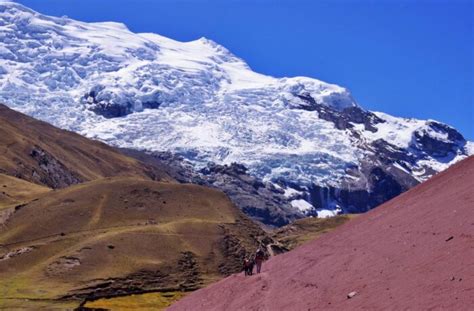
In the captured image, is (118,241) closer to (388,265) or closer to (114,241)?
(114,241)

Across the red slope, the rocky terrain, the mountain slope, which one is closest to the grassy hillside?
the rocky terrain

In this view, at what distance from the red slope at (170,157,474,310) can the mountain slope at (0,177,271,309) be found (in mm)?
69854

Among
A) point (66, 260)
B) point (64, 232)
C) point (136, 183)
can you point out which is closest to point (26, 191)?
point (136, 183)

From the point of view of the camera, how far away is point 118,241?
418 ft

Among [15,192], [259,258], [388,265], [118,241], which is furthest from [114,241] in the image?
[388,265]

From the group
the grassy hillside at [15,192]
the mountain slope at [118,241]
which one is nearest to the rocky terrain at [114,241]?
the mountain slope at [118,241]

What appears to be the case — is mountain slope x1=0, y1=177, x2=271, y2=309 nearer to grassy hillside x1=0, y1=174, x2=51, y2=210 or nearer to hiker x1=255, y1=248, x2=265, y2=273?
grassy hillside x1=0, y1=174, x2=51, y2=210

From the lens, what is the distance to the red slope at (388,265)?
20781mm

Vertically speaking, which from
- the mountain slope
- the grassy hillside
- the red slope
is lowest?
the red slope

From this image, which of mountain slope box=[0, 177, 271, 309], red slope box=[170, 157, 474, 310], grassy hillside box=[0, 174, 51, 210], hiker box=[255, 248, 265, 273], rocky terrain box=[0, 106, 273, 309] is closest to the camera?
red slope box=[170, 157, 474, 310]

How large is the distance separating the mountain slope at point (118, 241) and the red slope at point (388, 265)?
69854 millimetres

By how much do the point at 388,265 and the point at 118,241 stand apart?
105857 mm

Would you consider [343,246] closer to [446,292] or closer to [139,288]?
[446,292]

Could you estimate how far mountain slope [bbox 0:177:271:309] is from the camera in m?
113
